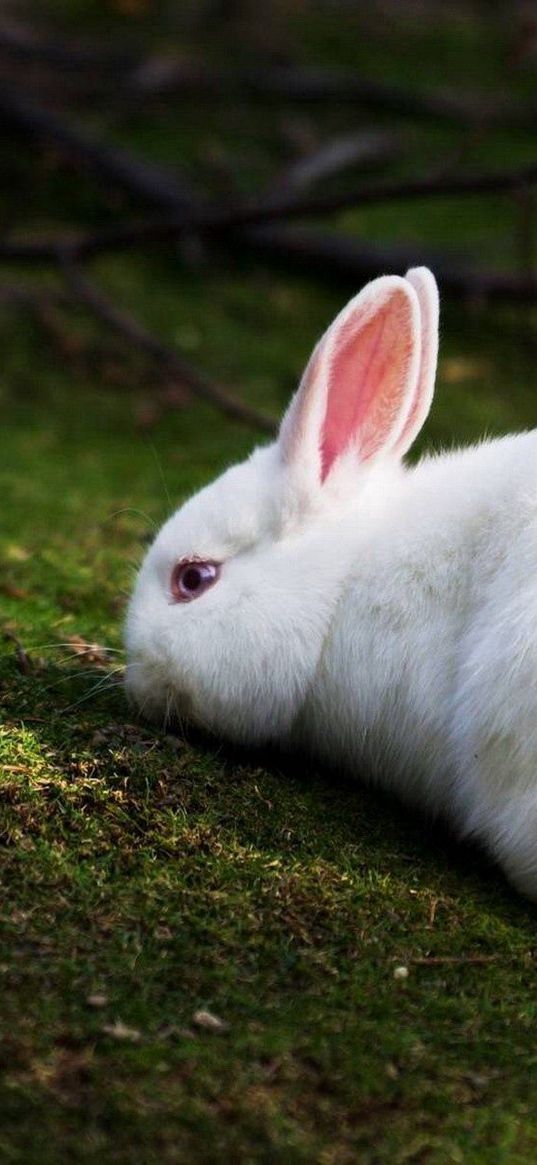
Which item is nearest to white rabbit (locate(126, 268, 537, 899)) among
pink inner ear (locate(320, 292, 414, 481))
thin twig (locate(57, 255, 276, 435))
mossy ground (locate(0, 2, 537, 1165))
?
pink inner ear (locate(320, 292, 414, 481))

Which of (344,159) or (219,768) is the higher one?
(344,159)

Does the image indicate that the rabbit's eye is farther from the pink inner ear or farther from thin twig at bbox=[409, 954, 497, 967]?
thin twig at bbox=[409, 954, 497, 967]

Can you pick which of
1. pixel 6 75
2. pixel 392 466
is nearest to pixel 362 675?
pixel 392 466

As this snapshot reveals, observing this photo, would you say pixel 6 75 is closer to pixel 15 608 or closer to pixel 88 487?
pixel 88 487

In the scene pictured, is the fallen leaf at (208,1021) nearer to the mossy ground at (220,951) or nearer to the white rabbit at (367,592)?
the mossy ground at (220,951)

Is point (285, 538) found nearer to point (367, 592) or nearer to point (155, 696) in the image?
point (367, 592)

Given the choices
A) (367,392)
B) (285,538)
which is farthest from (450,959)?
(367,392)

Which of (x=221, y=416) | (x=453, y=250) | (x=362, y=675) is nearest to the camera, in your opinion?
(x=362, y=675)

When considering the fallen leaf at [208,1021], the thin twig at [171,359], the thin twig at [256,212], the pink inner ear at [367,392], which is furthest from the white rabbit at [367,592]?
the thin twig at [256,212]
